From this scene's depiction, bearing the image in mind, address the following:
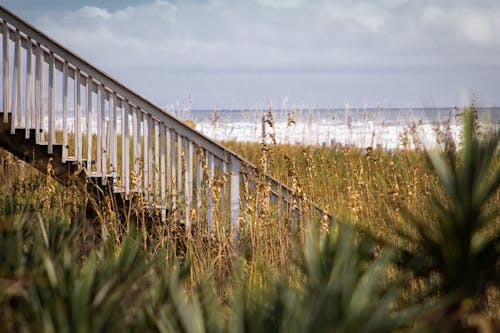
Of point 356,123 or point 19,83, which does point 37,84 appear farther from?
point 356,123

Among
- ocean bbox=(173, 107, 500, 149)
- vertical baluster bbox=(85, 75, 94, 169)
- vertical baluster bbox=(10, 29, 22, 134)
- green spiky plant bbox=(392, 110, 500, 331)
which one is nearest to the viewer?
green spiky plant bbox=(392, 110, 500, 331)

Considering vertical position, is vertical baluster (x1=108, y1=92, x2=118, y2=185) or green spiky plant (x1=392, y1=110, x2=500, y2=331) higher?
vertical baluster (x1=108, y1=92, x2=118, y2=185)

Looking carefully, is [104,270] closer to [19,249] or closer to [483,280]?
[19,249]

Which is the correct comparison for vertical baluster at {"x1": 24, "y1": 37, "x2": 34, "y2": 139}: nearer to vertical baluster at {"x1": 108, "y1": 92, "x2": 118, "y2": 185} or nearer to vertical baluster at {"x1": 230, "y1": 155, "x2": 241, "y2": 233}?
vertical baluster at {"x1": 108, "y1": 92, "x2": 118, "y2": 185}

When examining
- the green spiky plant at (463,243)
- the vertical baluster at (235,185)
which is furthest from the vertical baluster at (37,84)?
the green spiky plant at (463,243)

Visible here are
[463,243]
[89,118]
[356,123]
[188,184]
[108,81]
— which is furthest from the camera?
[356,123]

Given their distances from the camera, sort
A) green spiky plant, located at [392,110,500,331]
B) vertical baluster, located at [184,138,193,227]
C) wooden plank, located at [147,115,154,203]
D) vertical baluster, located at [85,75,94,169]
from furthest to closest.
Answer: wooden plank, located at [147,115,154,203] < vertical baluster, located at [85,75,94,169] < vertical baluster, located at [184,138,193,227] < green spiky plant, located at [392,110,500,331]

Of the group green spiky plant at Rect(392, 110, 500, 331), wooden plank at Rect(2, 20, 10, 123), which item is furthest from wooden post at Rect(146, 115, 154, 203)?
green spiky plant at Rect(392, 110, 500, 331)

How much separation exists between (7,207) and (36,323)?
2843 mm

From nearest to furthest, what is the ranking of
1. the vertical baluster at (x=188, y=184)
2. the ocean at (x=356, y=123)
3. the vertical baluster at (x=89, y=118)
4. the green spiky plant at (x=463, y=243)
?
the green spiky plant at (x=463, y=243), the ocean at (x=356, y=123), the vertical baluster at (x=188, y=184), the vertical baluster at (x=89, y=118)

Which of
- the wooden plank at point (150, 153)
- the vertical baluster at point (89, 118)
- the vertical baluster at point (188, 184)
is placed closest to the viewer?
the vertical baluster at point (188, 184)

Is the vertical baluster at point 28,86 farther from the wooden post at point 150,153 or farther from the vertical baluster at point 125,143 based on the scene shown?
the wooden post at point 150,153

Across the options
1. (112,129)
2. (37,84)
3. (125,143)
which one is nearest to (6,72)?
(37,84)

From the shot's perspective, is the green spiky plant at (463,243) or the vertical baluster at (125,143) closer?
the green spiky plant at (463,243)
